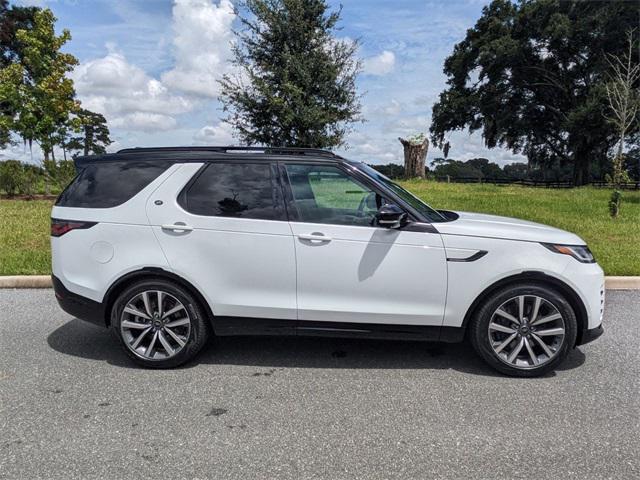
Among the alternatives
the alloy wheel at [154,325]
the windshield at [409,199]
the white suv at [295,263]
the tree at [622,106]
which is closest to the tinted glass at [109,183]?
the white suv at [295,263]

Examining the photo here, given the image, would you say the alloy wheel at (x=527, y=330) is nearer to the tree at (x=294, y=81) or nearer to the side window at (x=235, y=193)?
the side window at (x=235, y=193)

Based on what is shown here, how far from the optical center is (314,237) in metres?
3.67

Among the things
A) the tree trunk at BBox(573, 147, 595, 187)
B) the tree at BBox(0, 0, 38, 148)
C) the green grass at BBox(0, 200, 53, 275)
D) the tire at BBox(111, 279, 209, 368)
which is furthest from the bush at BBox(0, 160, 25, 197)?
the tree trunk at BBox(573, 147, 595, 187)

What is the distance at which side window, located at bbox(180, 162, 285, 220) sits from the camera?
3807 mm

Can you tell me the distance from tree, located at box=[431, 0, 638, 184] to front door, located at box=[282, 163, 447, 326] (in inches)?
1135

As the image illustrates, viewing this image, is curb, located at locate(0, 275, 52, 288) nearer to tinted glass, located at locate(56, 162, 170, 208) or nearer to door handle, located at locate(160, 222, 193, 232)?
tinted glass, located at locate(56, 162, 170, 208)

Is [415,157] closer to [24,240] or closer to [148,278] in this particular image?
[24,240]

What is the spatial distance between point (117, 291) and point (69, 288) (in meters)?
0.44

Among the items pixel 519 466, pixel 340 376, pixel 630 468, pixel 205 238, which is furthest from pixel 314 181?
pixel 630 468

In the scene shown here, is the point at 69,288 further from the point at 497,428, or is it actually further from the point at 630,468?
the point at 630,468

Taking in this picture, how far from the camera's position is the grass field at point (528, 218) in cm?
716

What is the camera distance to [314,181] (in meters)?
3.96

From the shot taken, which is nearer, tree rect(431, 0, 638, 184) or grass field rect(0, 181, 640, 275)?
grass field rect(0, 181, 640, 275)

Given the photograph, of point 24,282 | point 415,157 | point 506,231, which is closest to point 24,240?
point 24,282
